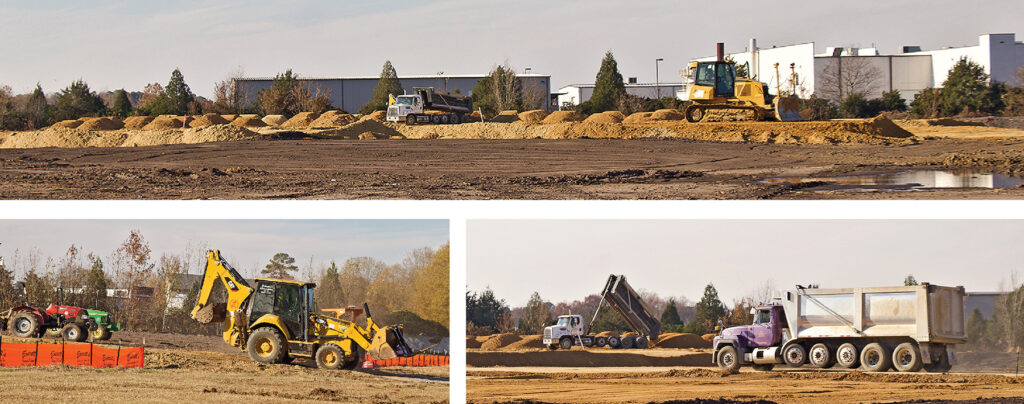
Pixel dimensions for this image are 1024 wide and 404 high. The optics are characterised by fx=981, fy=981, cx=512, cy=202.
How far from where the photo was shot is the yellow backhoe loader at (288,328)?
1357cm

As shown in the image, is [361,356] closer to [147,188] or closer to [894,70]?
[147,188]

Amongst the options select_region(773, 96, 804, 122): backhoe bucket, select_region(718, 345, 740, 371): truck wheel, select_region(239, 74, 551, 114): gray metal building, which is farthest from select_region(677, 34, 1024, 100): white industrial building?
select_region(718, 345, 740, 371): truck wheel

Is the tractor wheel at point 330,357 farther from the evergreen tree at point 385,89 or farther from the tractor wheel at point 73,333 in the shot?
the evergreen tree at point 385,89

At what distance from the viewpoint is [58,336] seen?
1442 cm

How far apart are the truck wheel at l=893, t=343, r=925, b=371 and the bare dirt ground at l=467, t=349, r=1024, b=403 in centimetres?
12

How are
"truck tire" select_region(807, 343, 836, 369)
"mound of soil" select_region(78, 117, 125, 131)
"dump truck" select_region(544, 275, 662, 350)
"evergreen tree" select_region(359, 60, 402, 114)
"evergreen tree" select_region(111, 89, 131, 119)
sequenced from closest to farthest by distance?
"truck tire" select_region(807, 343, 836, 369), "dump truck" select_region(544, 275, 662, 350), "mound of soil" select_region(78, 117, 125, 131), "evergreen tree" select_region(111, 89, 131, 119), "evergreen tree" select_region(359, 60, 402, 114)

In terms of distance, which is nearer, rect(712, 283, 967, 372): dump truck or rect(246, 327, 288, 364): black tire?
rect(712, 283, 967, 372): dump truck

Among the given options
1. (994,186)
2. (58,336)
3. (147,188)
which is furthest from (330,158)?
A: (994,186)

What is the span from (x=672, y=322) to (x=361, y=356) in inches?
173

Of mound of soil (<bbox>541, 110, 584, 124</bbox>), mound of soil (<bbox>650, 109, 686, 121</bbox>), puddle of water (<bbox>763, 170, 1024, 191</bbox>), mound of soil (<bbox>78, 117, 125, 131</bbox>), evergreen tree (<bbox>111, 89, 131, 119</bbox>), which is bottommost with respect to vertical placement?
puddle of water (<bbox>763, 170, 1024, 191</bbox>)

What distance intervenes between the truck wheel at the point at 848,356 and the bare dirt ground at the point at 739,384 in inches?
4.4

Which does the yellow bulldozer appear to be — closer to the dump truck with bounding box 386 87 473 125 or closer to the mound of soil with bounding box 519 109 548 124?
the mound of soil with bounding box 519 109 548 124

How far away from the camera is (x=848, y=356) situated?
12.8 metres

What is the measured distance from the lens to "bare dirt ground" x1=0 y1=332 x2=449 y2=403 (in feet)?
39.0
